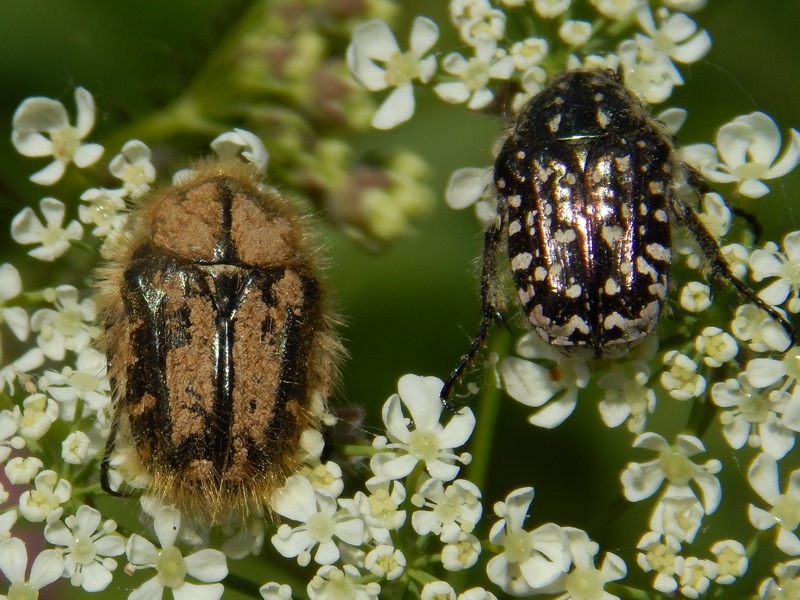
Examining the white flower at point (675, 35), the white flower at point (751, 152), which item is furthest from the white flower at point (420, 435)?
the white flower at point (675, 35)

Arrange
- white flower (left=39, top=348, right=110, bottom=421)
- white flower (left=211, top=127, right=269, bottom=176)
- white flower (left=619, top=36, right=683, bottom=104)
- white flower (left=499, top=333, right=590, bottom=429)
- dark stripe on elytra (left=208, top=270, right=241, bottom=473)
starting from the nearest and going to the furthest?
dark stripe on elytra (left=208, top=270, right=241, bottom=473), white flower (left=39, top=348, right=110, bottom=421), white flower (left=499, top=333, right=590, bottom=429), white flower (left=211, top=127, right=269, bottom=176), white flower (left=619, top=36, right=683, bottom=104)

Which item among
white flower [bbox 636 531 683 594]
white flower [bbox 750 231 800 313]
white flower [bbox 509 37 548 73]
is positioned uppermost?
white flower [bbox 509 37 548 73]

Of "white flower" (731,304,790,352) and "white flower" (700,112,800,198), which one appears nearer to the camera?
"white flower" (731,304,790,352)

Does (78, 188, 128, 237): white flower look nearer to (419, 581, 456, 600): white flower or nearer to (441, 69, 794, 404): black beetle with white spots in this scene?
(441, 69, 794, 404): black beetle with white spots

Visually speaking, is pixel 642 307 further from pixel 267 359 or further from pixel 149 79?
pixel 149 79

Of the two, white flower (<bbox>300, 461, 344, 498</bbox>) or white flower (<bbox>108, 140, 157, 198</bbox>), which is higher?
white flower (<bbox>108, 140, 157, 198</bbox>)

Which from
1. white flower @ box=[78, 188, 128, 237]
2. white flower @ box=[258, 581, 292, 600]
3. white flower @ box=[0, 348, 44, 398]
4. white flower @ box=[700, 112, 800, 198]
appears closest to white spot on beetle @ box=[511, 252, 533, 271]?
white flower @ box=[700, 112, 800, 198]
